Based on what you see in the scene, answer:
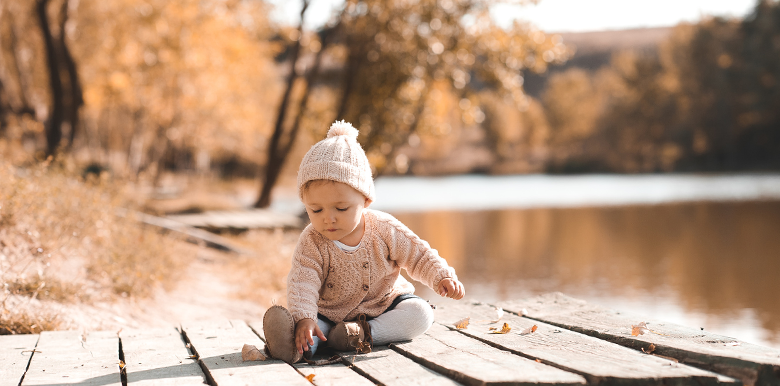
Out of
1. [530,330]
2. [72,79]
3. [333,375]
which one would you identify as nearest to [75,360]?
[333,375]

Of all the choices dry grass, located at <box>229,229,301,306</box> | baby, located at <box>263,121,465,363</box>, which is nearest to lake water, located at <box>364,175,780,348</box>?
baby, located at <box>263,121,465,363</box>

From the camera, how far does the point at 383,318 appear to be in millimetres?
3303

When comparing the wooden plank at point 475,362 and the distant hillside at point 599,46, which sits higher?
the distant hillside at point 599,46

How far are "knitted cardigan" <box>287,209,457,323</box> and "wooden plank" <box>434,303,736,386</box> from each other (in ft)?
1.41

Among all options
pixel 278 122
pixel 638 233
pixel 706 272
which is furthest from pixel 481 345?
pixel 638 233

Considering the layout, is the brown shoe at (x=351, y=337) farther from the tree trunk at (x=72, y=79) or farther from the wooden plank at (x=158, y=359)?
the tree trunk at (x=72, y=79)

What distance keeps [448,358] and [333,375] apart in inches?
18.8

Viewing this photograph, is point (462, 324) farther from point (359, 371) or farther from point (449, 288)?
point (359, 371)

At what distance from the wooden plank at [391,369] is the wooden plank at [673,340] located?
1.00 meters

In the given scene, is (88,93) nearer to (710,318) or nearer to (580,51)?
(710,318)

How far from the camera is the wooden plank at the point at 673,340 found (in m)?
2.60

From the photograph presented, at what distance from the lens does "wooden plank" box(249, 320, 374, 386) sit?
2.59 meters

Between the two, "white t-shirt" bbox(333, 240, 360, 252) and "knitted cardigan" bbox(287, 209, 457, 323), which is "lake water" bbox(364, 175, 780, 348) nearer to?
"knitted cardigan" bbox(287, 209, 457, 323)

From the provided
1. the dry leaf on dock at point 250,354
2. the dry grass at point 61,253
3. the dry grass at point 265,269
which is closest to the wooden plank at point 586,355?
the dry leaf on dock at point 250,354
